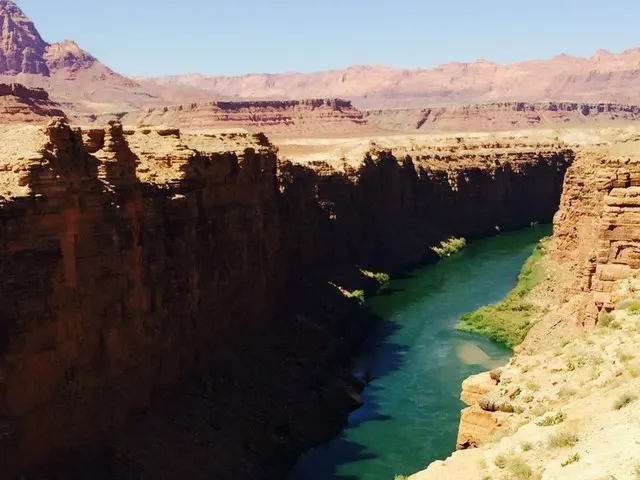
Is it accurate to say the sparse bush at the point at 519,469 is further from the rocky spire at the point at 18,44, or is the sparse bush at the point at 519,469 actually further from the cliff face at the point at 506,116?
the rocky spire at the point at 18,44

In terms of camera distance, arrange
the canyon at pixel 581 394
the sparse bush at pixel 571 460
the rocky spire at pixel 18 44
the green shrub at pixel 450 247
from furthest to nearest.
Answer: the rocky spire at pixel 18 44 < the green shrub at pixel 450 247 < the canyon at pixel 581 394 < the sparse bush at pixel 571 460

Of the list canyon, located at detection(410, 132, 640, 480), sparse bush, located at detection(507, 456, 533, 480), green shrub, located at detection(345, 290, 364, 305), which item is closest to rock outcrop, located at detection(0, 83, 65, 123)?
green shrub, located at detection(345, 290, 364, 305)

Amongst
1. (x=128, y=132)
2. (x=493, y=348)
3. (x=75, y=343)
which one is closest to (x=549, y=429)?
(x=75, y=343)

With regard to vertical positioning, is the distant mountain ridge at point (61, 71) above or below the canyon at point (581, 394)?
above

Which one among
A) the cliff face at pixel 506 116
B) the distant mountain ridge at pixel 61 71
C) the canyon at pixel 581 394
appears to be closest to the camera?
the canyon at pixel 581 394

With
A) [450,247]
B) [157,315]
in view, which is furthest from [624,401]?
[450,247]

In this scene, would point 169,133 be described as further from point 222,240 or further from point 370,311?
point 370,311

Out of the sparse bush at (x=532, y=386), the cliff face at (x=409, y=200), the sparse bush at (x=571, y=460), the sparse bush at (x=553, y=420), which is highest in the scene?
the sparse bush at (x=571, y=460)

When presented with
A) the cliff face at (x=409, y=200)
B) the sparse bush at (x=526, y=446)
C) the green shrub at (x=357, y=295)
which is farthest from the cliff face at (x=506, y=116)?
the sparse bush at (x=526, y=446)
